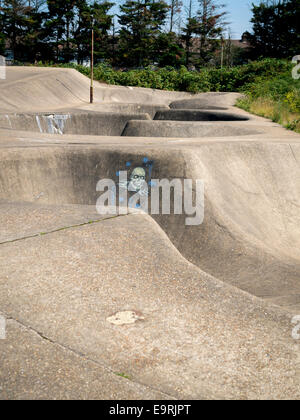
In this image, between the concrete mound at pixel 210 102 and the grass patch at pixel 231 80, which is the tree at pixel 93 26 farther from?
the concrete mound at pixel 210 102

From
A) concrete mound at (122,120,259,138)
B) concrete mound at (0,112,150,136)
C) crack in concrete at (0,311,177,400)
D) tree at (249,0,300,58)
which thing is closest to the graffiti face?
crack in concrete at (0,311,177,400)

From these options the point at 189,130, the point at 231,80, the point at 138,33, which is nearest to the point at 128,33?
the point at 138,33

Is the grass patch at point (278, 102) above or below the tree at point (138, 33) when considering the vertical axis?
below

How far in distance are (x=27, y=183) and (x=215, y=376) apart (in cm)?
501

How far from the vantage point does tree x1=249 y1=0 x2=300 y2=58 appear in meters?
38.2

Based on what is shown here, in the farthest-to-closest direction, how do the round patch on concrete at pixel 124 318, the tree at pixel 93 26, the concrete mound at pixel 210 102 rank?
the tree at pixel 93 26
the concrete mound at pixel 210 102
the round patch on concrete at pixel 124 318

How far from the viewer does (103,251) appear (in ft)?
12.1

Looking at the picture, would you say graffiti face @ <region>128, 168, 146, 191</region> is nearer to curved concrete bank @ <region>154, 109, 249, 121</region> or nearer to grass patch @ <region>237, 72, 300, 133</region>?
grass patch @ <region>237, 72, 300, 133</region>

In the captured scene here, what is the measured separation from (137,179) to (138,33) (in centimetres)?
3969

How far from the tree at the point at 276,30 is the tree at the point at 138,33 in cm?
956

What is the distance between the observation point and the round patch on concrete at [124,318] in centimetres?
275

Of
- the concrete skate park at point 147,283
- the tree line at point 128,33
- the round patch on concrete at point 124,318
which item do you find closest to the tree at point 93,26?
the tree line at point 128,33

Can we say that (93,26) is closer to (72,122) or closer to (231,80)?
(231,80)
